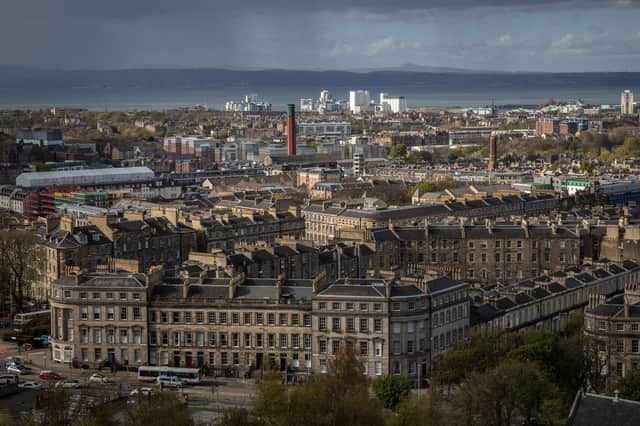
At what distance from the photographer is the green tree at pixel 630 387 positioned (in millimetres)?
40175

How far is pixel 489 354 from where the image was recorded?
44.4 meters

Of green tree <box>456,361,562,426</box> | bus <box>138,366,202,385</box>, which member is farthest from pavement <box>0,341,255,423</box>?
green tree <box>456,361,562,426</box>

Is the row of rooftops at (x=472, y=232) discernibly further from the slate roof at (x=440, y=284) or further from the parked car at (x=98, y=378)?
the parked car at (x=98, y=378)

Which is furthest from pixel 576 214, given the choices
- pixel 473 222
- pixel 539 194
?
pixel 539 194

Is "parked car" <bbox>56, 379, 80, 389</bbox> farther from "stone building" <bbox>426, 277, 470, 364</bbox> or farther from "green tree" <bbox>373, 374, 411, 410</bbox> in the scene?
"stone building" <bbox>426, 277, 470, 364</bbox>

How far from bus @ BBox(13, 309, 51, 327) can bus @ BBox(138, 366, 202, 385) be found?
12.2 m

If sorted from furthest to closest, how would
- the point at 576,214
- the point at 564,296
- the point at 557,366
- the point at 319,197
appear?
the point at 319,197 < the point at 576,214 < the point at 564,296 < the point at 557,366

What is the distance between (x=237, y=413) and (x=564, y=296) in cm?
2614

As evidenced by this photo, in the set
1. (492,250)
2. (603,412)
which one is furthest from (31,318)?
(603,412)

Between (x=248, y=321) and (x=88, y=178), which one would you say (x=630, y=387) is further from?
(x=88, y=178)

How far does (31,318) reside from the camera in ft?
200

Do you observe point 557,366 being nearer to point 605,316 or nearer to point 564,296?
point 605,316

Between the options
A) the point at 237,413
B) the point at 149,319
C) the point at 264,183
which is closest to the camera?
the point at 237,413

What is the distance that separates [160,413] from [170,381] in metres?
15.3
